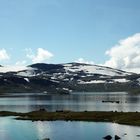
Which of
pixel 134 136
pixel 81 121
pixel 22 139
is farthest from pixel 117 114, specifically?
pixel 22 139

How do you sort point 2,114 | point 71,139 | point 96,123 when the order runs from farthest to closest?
point 2,114
point 96,123
point 71,139

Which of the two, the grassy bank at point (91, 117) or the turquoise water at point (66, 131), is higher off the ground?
the grassy bank at point (91, 117)

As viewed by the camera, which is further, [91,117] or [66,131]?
[91,117]

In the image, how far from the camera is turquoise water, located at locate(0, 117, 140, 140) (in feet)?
337

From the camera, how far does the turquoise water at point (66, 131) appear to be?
103 m

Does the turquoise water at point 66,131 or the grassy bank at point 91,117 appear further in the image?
the grassy bank at point 91,117

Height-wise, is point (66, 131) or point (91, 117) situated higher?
point (91, 117)

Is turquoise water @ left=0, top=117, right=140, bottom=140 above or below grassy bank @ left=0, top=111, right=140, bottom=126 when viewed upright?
below

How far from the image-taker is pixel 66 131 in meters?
113

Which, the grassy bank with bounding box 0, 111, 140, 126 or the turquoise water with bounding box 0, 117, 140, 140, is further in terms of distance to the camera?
the grassy bank with bounding box 0, 111, 140, 126

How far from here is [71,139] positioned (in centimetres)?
9838

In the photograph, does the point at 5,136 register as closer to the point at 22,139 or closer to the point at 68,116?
the point at 22,139

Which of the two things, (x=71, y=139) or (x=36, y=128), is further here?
(x=36, y=128)

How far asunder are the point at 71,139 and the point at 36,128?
26.1m
